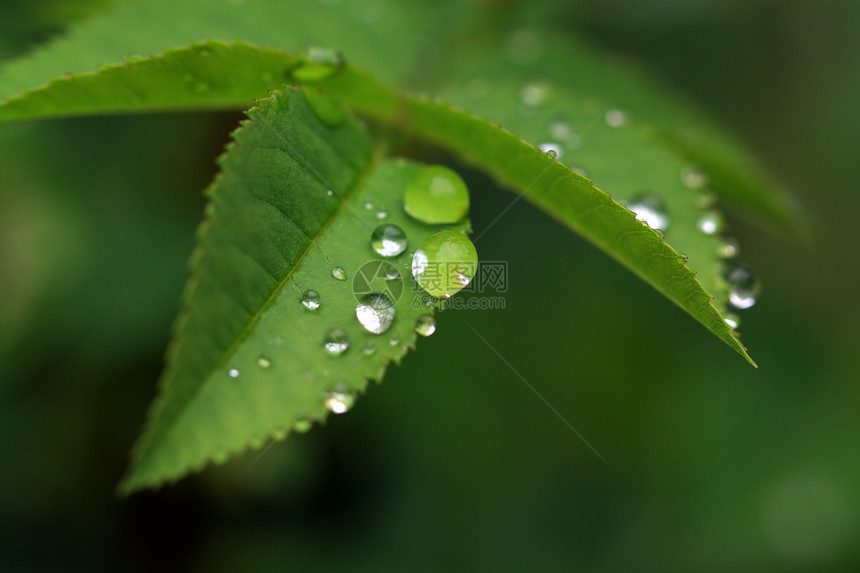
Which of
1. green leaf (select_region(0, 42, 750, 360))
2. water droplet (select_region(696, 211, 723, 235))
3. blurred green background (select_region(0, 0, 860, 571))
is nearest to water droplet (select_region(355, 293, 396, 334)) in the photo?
green leaf (select_region(0, 42, 750, 360))

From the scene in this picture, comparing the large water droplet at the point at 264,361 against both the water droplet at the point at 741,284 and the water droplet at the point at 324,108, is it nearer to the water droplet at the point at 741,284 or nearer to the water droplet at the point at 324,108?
the water droplet at the point at 324,108

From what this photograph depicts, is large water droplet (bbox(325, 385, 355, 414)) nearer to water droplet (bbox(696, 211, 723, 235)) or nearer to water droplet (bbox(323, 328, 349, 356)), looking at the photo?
water droplet (bbox(323, 328, 349, 356))

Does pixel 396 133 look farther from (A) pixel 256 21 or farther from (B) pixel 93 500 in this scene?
(B) pixel 93 500

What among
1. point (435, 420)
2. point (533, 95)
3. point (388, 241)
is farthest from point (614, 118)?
point (435, 420)

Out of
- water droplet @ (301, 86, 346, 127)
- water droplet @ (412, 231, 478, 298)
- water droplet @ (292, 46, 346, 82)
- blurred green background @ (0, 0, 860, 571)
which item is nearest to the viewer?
water droplet @ (412, 231, 478, 298)

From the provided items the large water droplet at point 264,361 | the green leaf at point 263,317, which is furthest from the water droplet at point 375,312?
the large water droplet at point 264,361

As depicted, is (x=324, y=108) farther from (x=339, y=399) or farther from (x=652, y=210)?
(x=652, y=210)
